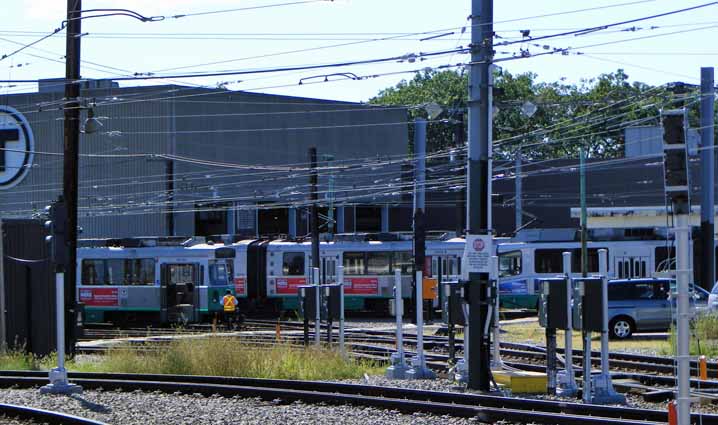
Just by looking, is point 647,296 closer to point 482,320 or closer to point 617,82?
point 482,320

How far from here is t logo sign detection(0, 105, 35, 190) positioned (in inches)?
2415

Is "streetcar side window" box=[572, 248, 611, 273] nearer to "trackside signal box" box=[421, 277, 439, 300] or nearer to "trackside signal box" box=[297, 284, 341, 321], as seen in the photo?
"trackside signal box" box=[421, 277, 439, 300]

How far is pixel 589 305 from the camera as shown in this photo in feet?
54.0

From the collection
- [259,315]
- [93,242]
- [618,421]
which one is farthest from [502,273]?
[618,421]

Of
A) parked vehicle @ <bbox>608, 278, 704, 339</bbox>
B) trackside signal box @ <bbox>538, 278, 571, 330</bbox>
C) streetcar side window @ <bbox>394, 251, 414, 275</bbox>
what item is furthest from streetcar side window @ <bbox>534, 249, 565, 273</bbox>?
trackside signal box @ <bbox>538, 278, 571, 330</bbox>

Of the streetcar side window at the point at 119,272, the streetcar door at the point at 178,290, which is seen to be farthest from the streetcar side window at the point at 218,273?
the streetcar side window at the point at 119,272

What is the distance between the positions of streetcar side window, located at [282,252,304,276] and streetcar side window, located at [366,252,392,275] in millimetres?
2993

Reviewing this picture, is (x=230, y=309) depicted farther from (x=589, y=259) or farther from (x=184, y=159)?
(x=184, y=159)

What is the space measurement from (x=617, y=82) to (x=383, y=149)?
33075 mm

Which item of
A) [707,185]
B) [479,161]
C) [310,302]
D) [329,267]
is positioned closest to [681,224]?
[479,161]

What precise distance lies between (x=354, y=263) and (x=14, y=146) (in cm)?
2615

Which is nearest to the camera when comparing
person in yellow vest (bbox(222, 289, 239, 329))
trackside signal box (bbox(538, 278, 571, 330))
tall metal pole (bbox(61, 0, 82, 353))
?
trackside signal box (bbox(538, 278, 571, 330))

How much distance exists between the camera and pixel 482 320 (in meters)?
18.1

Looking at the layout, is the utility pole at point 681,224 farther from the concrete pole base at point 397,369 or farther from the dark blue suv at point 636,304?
the dark blue suv at point 636,304
